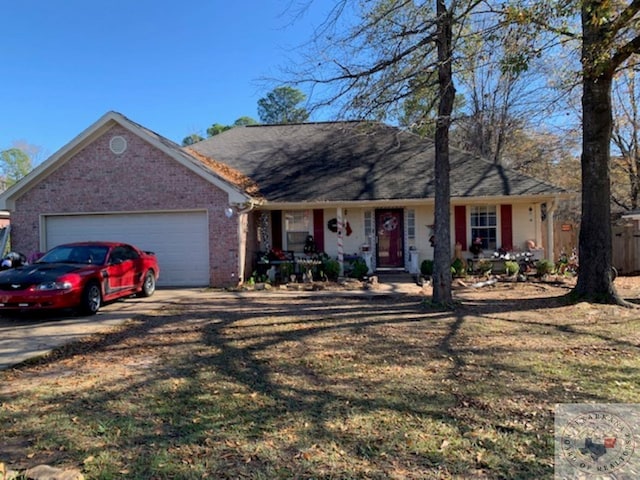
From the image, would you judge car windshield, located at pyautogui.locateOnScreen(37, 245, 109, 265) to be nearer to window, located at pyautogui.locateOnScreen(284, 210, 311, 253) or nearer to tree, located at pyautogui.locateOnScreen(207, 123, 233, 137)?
window, located at pyautogui.locateOnScreen(284, 210, 311, 253)

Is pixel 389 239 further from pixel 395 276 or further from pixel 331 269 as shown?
pixel 331 269

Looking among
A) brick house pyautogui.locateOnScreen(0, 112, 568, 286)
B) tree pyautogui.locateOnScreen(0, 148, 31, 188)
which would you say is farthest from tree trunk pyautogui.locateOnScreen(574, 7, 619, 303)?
tree pyautogui.locateOnScreen(0, 148, 31, 188)

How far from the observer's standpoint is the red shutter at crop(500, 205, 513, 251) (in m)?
15.4

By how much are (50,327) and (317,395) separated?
589cm

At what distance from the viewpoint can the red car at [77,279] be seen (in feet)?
27.0

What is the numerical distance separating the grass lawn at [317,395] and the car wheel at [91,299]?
160 cm

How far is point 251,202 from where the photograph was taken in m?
13.1

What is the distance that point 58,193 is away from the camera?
533 inches

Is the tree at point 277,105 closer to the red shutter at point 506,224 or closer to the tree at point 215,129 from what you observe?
the tree at point 215,129

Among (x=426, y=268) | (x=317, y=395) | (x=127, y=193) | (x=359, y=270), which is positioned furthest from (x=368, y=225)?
(x=317, y=395)

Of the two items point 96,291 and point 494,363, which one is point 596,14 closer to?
point 494,363

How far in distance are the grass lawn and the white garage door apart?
18.0 ft

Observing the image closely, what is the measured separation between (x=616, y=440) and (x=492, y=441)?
0.98 m

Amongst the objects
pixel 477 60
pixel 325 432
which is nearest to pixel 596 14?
pixel 477 60
